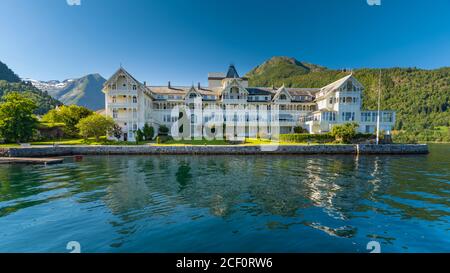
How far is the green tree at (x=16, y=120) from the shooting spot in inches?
1732

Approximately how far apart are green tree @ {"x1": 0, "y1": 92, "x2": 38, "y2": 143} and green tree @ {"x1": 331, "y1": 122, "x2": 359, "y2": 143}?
69183 millimetres

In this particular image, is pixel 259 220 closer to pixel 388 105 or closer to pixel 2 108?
pixel 2 108

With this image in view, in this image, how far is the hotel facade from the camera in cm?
5022

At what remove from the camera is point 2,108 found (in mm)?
44438

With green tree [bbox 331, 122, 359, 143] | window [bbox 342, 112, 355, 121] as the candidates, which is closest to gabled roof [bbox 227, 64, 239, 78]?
window [bbox 342, 112, 355, 121]

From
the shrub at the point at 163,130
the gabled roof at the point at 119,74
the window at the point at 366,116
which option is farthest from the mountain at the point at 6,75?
the window at the point at 366,116

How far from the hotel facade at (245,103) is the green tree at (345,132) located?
19.2 feet

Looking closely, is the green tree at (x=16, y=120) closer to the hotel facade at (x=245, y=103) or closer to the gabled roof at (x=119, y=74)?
the hotel facade at (x=245, y=103)

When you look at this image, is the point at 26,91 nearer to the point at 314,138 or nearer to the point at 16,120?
the point at 16,120

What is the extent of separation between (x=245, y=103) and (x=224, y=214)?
156 ft

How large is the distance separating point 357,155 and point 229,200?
35195 millimetres
